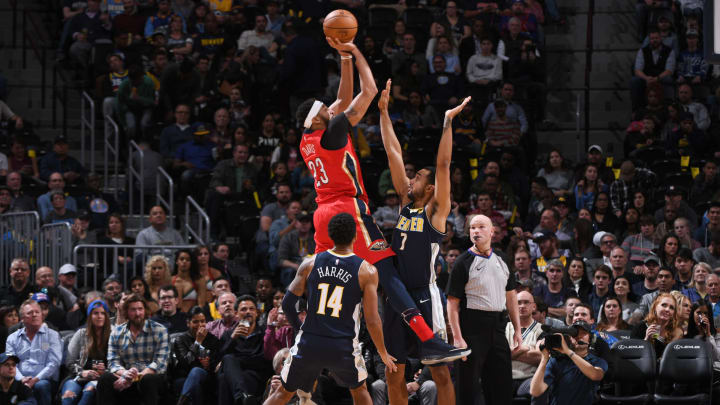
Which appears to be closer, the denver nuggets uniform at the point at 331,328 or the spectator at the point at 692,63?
the denver nuggets uniform at the point at 331,328

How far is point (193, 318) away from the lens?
12.4 metres

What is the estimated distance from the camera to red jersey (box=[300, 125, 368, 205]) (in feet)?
29.3

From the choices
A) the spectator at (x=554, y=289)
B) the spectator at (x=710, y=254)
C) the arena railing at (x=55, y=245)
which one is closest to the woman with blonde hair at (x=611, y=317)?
the spectator at (x=554, y=289)

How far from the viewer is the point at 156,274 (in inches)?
Answer: 539

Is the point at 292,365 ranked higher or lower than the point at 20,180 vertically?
lower

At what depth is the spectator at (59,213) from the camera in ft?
50.1

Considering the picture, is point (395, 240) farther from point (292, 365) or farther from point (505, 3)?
point (505, 3)

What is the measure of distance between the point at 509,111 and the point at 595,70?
3.16 metres

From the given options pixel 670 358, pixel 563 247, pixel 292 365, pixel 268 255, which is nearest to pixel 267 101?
pixel 268 255

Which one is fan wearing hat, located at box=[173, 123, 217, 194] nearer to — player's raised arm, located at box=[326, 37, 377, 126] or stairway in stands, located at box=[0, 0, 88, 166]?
stairway in stands, located at box=[0, 0, 88, 166]

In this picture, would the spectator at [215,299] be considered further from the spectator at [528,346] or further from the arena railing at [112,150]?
the arena railing at [112,150]

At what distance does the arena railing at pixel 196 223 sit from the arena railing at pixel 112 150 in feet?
3.83

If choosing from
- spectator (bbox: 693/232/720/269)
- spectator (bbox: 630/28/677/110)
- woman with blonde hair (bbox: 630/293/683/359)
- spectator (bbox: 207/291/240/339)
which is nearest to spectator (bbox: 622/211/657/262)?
spectator (bbox: 693/232/720/269)

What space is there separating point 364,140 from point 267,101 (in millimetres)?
2152
